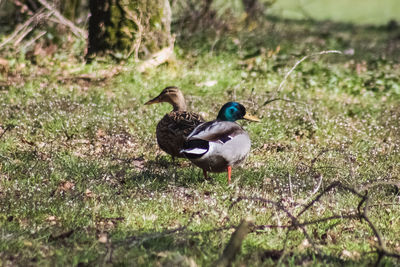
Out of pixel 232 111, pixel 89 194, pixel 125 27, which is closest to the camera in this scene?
pixel 89 194

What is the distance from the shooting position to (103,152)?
6.22 m

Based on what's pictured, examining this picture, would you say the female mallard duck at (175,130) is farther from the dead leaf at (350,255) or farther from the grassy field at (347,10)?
the grassy field at (347,10)

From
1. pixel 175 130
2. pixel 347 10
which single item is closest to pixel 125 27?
pixel 175 130

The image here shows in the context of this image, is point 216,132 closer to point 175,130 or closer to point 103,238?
point 175,130

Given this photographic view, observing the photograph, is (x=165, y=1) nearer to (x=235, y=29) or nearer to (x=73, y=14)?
(x=73, y=14)

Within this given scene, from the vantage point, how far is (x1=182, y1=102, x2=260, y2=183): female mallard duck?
15.9 feet

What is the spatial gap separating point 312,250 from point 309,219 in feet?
2.09

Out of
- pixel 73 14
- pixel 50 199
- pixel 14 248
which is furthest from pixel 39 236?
pixel 73 14

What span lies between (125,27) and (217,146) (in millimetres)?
5331

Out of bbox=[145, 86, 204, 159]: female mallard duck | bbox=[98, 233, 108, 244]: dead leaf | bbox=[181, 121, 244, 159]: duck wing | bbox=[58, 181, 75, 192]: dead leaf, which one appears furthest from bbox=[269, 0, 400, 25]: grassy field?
bbox=[98, 233, 108, 244]: dead leaf

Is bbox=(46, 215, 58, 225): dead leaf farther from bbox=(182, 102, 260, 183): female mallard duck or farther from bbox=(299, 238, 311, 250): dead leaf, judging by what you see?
bbox=(299, 238, 311, 250): dead leaf

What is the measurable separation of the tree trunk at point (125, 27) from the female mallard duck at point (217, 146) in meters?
4.81

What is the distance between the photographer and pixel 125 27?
9609 millimetres

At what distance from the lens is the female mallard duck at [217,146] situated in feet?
15.9
